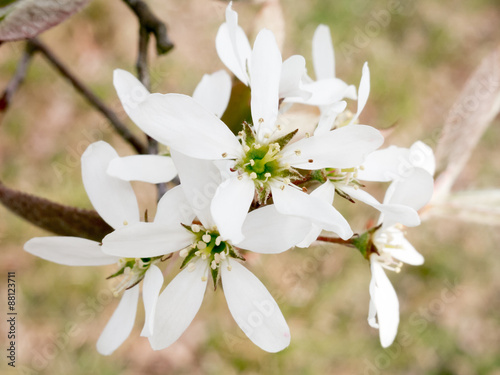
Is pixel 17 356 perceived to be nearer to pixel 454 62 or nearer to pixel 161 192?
pixel 161 192

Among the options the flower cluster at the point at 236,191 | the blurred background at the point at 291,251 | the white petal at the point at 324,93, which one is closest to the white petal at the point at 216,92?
the flower cluster at the point at 236,191

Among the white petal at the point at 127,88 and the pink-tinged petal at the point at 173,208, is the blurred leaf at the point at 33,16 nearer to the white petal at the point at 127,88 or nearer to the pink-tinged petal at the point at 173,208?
the white petal at the point at 127,88

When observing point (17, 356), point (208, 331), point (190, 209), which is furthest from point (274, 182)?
point (17, 356)

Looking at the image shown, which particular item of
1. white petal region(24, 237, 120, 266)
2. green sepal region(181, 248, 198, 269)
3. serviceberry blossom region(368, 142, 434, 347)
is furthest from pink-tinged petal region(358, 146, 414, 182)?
white petal region(24, 237, 120, 266)

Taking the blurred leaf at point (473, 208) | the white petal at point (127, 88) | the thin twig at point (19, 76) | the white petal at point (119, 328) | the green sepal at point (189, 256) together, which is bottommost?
the blurred leaf at point (473, 208)

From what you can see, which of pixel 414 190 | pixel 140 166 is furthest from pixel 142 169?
pixel 414 190

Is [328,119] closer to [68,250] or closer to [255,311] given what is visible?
[255,311]

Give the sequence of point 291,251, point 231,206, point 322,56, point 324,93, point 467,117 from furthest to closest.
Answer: point 291,251, point 467,117, point 322,56, point 324,93, point 231,206
